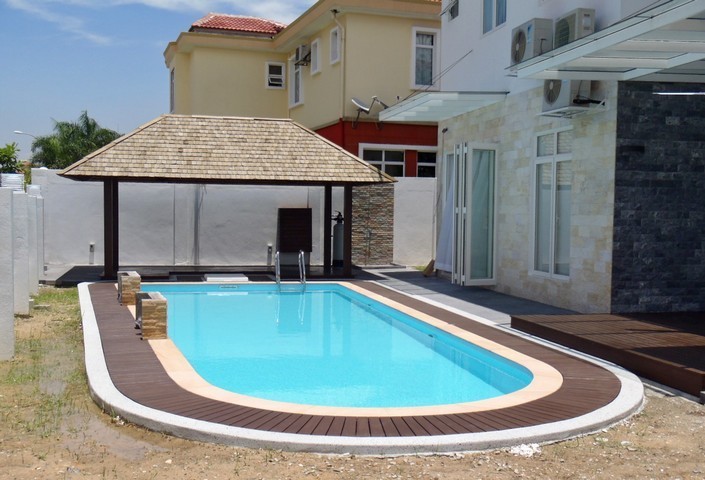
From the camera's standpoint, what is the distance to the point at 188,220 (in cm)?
2030

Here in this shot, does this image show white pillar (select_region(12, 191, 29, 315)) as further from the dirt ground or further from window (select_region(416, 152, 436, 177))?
window (select_region(416, 152, 436, 177))

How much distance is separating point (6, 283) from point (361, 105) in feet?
50.9

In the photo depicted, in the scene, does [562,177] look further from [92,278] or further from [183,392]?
[92,278]

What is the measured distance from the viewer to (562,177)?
509 inches

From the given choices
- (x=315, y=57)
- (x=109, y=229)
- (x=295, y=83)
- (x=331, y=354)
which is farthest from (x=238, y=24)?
(x=331, y=354)

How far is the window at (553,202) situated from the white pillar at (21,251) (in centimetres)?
826

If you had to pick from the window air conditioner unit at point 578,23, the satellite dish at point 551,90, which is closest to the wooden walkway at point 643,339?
the satellite dish at point 551,90

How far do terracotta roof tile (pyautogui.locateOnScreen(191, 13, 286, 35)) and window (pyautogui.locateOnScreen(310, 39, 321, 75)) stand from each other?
17.0 feet

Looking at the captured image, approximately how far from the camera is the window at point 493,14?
1523cm

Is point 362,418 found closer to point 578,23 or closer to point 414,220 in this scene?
point 578,23

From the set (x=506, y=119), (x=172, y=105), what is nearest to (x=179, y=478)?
(x=506, y=119)

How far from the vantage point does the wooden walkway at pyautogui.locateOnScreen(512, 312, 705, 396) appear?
768cm

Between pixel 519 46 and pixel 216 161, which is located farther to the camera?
pixel 216 161

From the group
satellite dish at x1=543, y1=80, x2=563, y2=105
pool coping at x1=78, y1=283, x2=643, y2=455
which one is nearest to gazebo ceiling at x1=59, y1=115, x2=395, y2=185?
satellite dish at x1=543, y1=80, x2=563, y2=105
